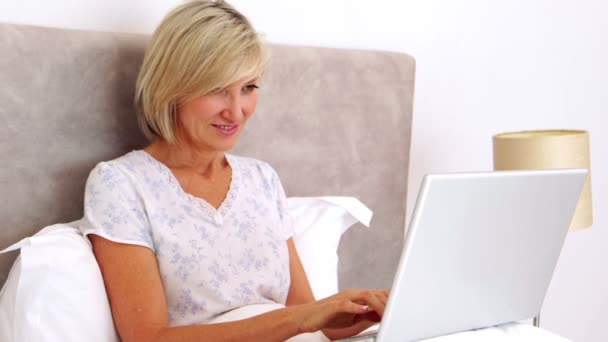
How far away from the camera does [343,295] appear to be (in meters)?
1.25

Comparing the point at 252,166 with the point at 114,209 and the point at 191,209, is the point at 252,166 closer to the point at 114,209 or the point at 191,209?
the point at 191,209

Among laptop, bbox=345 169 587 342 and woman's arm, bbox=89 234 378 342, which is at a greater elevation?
laptop, bbox=345 169 587 342

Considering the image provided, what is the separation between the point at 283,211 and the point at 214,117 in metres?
0.30

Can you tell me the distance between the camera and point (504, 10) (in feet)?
8.29

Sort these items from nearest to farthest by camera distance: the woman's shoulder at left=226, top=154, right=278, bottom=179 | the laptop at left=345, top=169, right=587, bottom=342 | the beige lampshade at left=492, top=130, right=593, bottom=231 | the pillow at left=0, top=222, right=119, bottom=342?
the laptop at left=345, top=169, right=587, bottom=342 → the pillow at left=0, top=222, right=119, bottom=342 → the woman's shoulder at left=226, top=154, right=278, bottom=179 → the beige lampshade at left=492, top=130, right=593, bottom=231

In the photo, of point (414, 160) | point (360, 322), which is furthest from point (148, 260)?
point (414, 160)

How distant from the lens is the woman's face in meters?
1.54

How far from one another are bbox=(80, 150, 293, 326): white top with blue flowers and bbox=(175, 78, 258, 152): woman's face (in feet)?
0.30

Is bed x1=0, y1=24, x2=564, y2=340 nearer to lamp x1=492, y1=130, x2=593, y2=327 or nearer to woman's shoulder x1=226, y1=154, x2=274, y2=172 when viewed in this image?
woman's shoulder x1=226, y1=154, x2=274, y2=172

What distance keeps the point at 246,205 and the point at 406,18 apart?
915 millimetres

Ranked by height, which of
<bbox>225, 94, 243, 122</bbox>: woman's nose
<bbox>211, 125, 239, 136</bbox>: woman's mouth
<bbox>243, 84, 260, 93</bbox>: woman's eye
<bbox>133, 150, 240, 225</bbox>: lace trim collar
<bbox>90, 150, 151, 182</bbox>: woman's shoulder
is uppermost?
<bbox>243, 84, 260, 93</bbox>: woman's eye

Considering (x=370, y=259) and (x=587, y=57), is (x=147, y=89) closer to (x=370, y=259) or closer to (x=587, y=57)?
(x=370, y=259)

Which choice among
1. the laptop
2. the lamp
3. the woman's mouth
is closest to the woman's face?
the woman's mouth

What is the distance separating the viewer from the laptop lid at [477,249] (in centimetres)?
106
